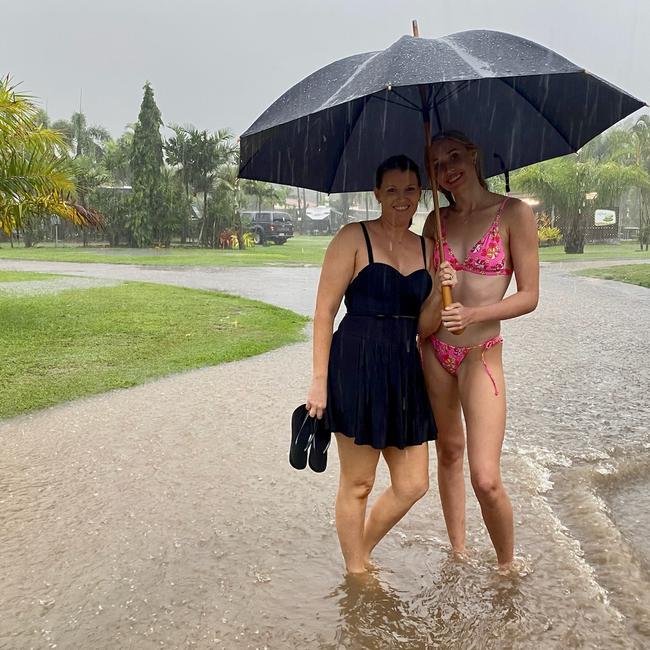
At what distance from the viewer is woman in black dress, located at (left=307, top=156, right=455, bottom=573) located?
2.84m

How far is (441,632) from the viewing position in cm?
283

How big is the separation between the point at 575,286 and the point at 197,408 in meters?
12.7

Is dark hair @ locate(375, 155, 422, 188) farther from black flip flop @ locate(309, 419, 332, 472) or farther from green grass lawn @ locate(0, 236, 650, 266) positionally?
green grass lawn @ locate(0, 236, 650, 266)

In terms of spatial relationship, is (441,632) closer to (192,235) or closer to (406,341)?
(406,341)

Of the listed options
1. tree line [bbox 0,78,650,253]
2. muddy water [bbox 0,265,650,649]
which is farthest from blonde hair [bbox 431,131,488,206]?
tree line [bbox 0,78,650,253]

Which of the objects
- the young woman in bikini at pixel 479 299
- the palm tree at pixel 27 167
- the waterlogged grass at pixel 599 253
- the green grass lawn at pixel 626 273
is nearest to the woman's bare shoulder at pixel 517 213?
the young woman in bikini at pixel 479 299

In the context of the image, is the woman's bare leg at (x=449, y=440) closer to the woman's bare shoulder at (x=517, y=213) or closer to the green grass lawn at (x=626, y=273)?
the woman's bare shoulder at (x=517, y=213)

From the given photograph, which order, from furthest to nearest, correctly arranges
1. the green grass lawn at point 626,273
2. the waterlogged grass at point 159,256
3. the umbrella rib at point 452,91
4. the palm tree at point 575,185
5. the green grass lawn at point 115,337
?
the palm tree at point 575,185
the waterlogged grass at point 159,256
the green grass lawn at point 626,273
the green grass lawn at point 115,337
the umbrella rib at point 452,91

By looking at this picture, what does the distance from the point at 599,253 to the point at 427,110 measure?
3086 cm

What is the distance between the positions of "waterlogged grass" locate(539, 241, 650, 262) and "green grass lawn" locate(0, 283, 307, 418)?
17208mm

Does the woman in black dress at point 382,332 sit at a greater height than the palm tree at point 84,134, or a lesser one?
lesser

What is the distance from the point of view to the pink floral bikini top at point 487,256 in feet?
9.50

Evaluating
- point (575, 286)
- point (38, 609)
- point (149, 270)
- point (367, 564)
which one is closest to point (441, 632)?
point (367, 564)

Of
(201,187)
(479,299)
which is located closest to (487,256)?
(479,299)
